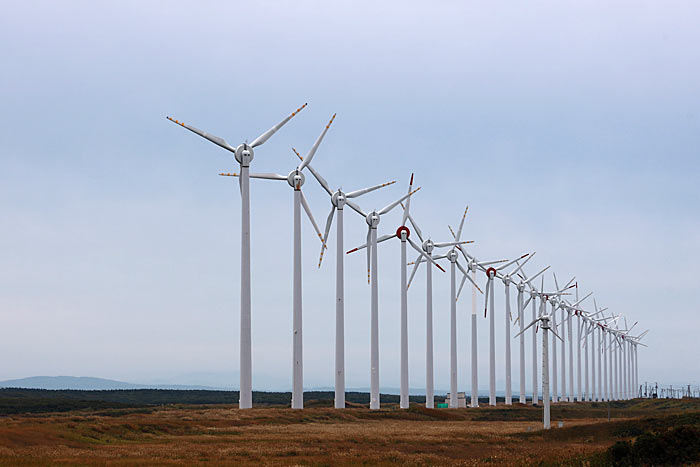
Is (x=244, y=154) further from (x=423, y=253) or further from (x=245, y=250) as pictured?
(x=423, y=253)

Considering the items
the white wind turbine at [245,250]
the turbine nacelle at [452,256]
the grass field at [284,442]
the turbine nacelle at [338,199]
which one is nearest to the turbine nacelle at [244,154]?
the white wind turbine at [245,250]

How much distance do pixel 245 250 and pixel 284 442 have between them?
29741 millimetres

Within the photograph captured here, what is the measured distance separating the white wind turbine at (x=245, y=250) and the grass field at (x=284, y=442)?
3.56 metres

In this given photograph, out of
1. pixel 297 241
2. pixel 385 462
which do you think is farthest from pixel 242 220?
pixel 385 462

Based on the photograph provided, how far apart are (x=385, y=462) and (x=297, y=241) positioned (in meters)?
48.7

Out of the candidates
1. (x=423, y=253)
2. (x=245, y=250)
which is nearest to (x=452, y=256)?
(x=423, y=253)

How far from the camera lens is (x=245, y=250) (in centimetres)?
8806

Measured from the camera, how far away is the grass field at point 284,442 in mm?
50031

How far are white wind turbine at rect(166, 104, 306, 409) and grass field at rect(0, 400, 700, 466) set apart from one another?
3.56 m

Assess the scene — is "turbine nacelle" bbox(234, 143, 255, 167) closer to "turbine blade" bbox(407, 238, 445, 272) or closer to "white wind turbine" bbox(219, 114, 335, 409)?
"white wind turbine" bbox(219, 114, 335, 409)

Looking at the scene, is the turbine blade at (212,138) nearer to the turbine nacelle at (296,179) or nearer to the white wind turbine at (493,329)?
the turbine nacelle at (296,179)

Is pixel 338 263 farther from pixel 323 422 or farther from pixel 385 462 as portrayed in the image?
pixel 385 462

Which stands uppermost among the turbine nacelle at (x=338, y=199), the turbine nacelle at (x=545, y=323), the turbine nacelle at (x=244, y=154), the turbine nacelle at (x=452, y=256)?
the turbine nacelle at (x=244, y=154)

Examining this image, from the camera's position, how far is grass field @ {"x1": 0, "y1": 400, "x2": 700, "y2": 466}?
164 feet
